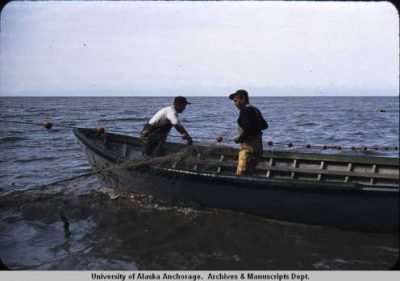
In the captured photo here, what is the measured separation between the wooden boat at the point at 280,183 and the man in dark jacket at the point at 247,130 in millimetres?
487

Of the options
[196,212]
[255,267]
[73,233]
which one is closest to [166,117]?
[196,212]

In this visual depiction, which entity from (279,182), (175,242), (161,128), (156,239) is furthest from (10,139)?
(279,182)

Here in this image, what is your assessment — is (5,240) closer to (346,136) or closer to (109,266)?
(109,266)

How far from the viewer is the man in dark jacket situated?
26.4 ft

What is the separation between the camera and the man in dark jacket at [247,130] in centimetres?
805

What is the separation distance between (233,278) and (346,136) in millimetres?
22568

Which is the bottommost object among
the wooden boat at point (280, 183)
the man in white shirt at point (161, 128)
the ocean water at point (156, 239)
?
the ocean water at point (156, 239)

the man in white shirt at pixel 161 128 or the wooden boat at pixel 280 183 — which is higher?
the man in white shirt at pixel 161 128

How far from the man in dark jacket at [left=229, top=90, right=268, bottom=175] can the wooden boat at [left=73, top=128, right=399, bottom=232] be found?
0.49m

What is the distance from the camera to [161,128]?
30.9ft

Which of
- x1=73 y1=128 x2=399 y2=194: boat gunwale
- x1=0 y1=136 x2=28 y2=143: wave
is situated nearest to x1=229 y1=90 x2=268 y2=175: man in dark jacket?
x1=73 y1=128 x2=399 y2=194: boat gunwale

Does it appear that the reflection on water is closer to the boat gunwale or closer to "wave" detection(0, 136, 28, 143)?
the boat gunwale

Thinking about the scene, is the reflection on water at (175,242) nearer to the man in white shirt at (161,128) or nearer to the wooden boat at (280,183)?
the wooden boat at (280,183)

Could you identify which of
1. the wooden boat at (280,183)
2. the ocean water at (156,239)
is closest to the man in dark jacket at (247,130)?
the wooden boat at (280,183)
